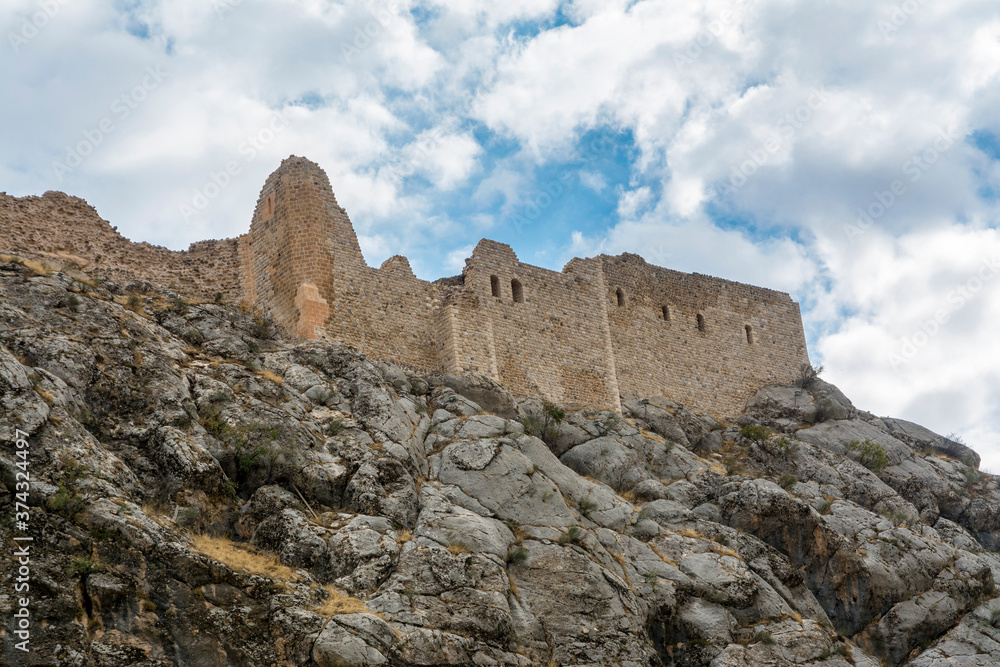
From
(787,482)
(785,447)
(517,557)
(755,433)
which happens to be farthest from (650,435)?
(517,557)

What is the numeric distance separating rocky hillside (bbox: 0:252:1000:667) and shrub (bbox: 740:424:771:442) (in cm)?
116

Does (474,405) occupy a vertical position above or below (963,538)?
above

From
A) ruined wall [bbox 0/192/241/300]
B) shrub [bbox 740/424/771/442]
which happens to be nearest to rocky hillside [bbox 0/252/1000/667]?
shrub [bbox 740/424/771/442]

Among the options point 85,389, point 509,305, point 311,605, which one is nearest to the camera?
point 311,605

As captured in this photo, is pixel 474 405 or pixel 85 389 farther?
pixel 474 405

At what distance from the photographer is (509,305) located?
28.9 metres

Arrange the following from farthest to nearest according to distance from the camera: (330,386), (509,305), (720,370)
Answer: (720,370), (509,305), (330,386)

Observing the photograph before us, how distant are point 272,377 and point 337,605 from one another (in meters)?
6.60

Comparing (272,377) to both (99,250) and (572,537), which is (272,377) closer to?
(99,250)

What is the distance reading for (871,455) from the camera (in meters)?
29.4

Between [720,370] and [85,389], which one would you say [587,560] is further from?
[720,370]

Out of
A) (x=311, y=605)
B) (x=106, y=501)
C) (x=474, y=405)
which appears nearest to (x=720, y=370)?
(x=474, y=405)

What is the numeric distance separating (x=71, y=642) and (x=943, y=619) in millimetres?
19490

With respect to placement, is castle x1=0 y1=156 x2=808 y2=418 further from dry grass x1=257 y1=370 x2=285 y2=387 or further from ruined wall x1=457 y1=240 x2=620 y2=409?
dry grass x1=257 y1=370 x2=285 y2=387
